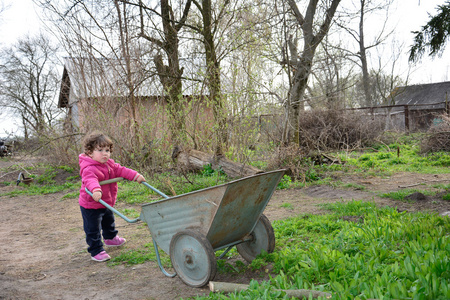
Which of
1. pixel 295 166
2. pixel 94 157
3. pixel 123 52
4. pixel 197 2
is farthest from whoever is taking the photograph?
pixel 197 2

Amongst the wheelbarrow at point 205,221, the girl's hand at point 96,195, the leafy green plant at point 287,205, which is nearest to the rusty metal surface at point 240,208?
the wheelbarrow at point 205,221

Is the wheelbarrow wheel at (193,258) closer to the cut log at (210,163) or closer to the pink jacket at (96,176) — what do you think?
the pink jacket at (96,176)

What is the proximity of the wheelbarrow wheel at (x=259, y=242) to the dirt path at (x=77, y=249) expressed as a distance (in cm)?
34

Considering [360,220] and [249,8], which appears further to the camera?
[249,8]

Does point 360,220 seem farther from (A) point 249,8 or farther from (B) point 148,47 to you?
(B) point 148,47

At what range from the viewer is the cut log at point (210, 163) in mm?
7607

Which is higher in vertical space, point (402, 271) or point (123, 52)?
point (123, 52)

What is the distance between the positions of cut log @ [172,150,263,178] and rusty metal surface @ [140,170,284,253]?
159 inches

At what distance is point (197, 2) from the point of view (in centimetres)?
966

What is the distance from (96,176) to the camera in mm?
3990

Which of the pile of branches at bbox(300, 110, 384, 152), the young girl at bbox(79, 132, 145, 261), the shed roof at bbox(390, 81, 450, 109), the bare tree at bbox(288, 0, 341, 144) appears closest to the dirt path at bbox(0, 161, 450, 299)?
the young girl at bbox(79, 132, 145, 261)

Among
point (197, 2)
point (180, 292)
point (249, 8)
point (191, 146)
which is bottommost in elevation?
point (180, 292)

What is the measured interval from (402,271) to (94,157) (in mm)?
3150

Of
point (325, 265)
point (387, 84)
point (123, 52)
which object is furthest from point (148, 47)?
point (387, 84)
